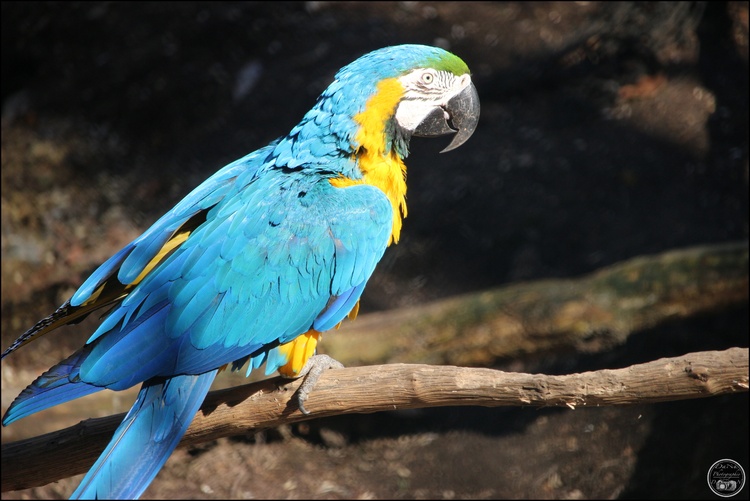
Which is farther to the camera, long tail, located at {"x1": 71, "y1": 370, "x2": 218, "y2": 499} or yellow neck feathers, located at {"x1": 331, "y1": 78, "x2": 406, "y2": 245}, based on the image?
yellow neck feathers, located at {"x1": 331, "y1": 78, "x2": 406, "y2": 245}

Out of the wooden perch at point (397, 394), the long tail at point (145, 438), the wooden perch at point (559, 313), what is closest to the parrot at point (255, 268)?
the long tail at point (145, 438)

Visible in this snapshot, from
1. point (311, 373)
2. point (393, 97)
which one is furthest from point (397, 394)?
point (393, 97)

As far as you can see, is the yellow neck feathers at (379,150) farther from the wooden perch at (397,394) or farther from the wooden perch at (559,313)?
the wooden perch at (559,313)

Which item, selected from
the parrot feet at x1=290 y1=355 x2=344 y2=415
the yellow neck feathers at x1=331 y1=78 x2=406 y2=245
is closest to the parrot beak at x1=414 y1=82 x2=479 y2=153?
the yellow neck feathers at x1=331 y1=78 x2=406 y2=245

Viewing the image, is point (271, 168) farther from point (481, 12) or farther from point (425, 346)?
point (481, 12)

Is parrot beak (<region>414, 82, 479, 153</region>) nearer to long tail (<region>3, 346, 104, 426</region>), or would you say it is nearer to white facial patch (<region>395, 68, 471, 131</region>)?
white facial patch (<region>395, 68, 471, 131</region>)

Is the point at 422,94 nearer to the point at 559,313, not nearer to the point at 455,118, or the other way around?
the point at 455,118

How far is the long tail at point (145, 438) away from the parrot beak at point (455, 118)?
110 cm

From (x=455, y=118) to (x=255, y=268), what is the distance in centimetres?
91

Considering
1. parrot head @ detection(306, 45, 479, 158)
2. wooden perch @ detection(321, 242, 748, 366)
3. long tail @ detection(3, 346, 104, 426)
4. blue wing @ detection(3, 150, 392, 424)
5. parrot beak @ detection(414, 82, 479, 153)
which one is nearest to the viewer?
long tail @ detection(3, 346, 104, 426)

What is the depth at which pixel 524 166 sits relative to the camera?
189 inches

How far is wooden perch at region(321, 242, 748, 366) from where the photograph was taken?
357cm

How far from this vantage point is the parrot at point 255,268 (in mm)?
2080

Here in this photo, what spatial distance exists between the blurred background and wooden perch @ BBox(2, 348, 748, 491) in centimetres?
136
